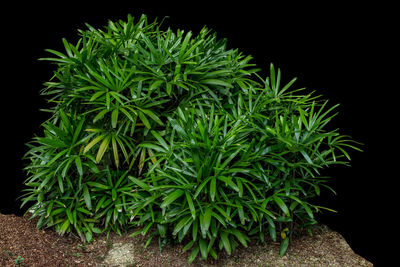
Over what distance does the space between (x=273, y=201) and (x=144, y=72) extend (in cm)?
148

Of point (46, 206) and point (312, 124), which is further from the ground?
point (312, 124)

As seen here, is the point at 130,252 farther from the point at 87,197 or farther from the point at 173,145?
the point at 173,145

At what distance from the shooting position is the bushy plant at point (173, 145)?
429 centimetres

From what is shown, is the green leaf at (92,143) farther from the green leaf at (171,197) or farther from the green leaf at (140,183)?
the green leaf at (171,197)

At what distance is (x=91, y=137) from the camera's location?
475 cm

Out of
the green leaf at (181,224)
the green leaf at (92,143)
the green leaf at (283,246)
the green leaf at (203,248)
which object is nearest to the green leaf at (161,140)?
the green leaf at (92,143)

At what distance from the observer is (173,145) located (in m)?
4.39

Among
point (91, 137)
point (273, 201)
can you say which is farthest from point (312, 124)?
point (91, 137)

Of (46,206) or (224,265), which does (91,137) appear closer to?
(46,206)

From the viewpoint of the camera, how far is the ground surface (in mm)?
4543

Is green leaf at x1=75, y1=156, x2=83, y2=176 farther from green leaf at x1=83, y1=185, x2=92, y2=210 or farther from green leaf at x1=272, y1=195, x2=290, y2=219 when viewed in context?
green leaf at x1=272, y1=195, x2=290, y2=219

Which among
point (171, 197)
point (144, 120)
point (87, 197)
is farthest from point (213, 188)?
point (87, 197)

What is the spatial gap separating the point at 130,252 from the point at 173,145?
1007mm

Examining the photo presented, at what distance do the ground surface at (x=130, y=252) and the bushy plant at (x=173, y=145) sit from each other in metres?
0.10
